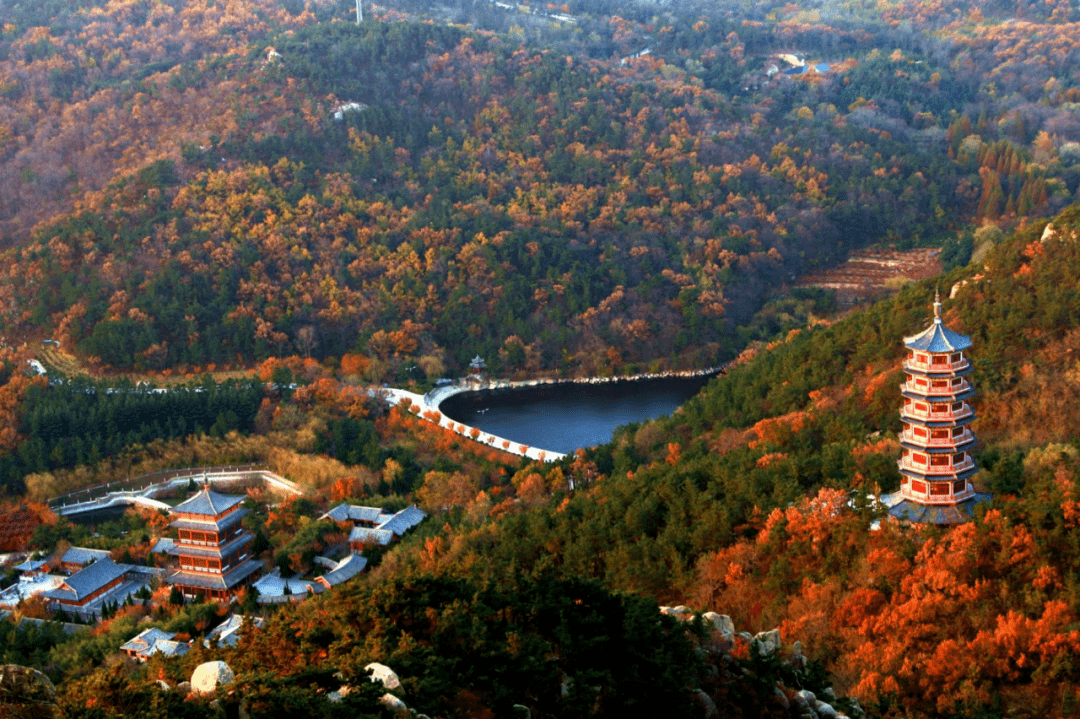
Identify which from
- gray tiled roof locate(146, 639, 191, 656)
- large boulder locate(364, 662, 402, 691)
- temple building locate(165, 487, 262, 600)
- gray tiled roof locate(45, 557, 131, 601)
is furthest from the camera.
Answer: temple building locate(165, 487, 262, 600)

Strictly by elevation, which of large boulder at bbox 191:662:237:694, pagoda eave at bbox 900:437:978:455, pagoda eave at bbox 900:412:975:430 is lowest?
pagoda eave at bbox 900:437:978:455

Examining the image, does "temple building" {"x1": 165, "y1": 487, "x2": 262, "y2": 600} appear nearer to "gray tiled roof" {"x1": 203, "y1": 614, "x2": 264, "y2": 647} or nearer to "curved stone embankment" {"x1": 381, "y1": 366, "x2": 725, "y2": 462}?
"gray tiled roof" {"x1": 203, "y1": 614, "x2": 264, "y2": 647}

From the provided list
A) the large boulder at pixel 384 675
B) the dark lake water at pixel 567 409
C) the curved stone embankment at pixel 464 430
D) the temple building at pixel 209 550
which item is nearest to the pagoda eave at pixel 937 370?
the large boulder at pixel 384 675

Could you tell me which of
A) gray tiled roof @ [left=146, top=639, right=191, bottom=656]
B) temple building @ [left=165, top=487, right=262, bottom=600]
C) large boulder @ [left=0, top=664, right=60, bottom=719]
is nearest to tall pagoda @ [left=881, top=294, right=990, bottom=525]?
gray tiled roof @ [left=146, top=639, right=191, bottom=656]

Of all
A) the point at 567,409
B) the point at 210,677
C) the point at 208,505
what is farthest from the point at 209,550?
the point at 567,409

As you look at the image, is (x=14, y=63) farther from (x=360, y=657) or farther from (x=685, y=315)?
(x=360, y=657)

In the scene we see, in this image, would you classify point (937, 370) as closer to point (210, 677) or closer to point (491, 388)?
point (210, 677)
